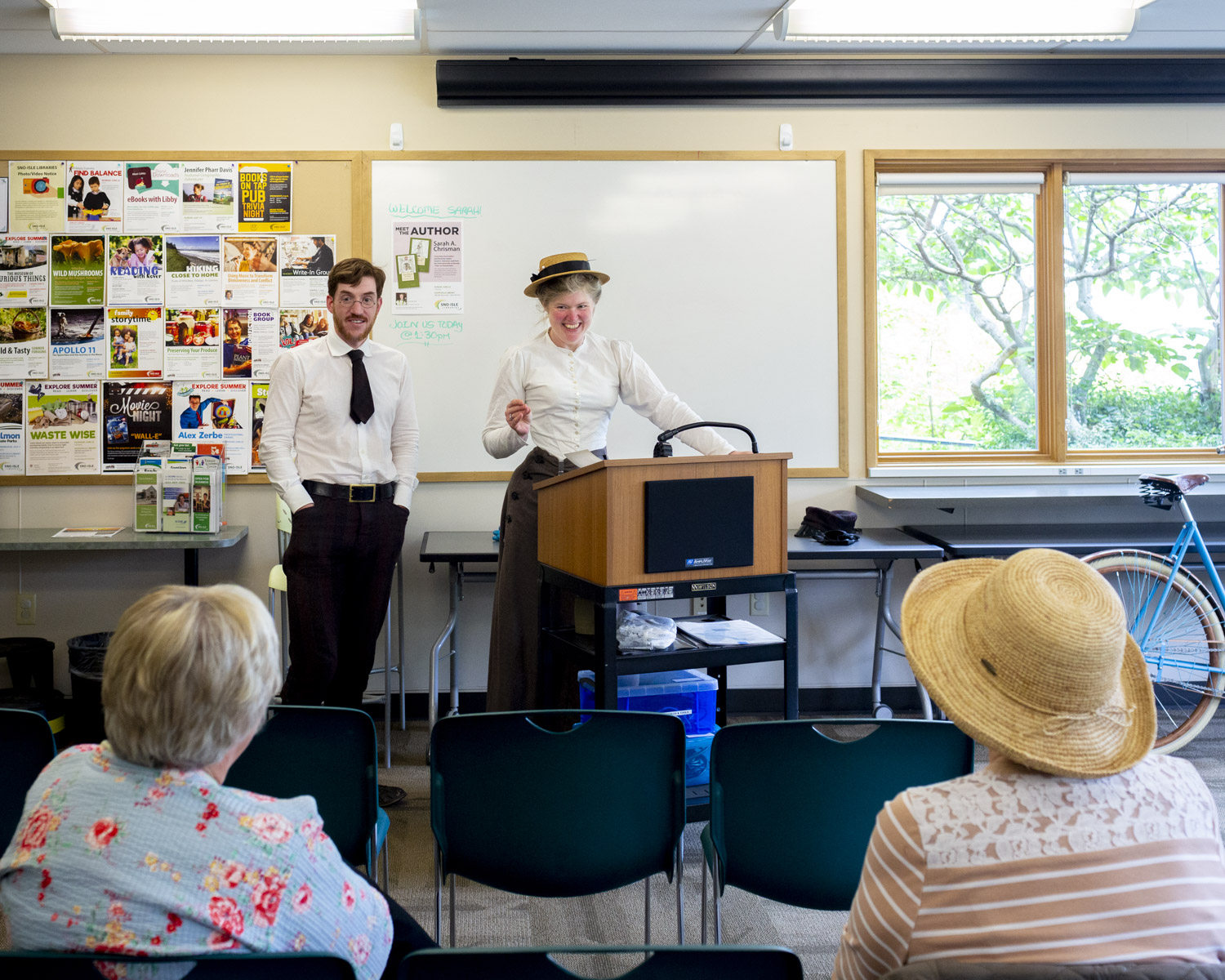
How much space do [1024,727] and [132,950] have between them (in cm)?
99

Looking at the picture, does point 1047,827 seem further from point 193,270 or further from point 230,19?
point 193,270

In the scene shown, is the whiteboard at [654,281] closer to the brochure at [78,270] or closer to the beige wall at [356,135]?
the beige wall at [356,135]

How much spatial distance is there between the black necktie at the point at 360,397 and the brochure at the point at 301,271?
3.20 feet

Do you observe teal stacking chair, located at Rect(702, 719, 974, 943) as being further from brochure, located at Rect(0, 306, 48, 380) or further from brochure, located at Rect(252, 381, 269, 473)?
brochure, located at Rect(0, 306, 48, 380)

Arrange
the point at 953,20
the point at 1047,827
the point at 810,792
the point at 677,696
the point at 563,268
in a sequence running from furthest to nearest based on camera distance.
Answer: the point at 953,20, the point at 563,268, the point at 677,696, the point at 810,792, the point at 1047,827

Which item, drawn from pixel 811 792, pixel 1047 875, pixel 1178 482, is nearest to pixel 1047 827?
pixel 1047 875

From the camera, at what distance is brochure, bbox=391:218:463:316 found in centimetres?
421

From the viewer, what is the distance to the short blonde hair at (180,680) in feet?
3.63

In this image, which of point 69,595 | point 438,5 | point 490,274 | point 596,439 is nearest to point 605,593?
point 596,439

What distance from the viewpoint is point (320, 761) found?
5.77 ft

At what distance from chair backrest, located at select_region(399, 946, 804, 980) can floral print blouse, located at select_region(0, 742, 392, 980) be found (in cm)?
10

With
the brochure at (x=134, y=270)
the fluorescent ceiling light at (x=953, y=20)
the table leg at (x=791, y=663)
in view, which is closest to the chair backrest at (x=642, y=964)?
the table leg at (x=791, y=663)

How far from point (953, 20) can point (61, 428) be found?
4.06m

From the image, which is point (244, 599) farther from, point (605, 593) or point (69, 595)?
point (69, 595)
